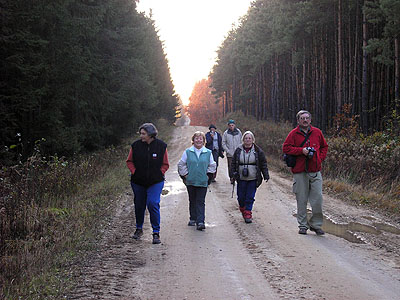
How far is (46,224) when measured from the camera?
7.45 m

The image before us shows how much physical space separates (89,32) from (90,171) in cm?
719

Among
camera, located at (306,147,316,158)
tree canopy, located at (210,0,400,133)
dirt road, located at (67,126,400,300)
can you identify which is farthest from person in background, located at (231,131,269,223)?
tree canopy, located at (210,0,400,133)

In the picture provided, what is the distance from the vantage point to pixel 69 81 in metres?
16.7

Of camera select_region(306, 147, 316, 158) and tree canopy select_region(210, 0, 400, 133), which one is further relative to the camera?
tree canopy select_region(210, 0, 400, 133)

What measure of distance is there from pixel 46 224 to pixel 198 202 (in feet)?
10.00

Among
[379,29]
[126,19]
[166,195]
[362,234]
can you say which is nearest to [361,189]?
[362,234]

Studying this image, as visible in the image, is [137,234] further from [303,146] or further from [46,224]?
[303,146]

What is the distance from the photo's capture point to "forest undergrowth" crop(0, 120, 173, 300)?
509cm

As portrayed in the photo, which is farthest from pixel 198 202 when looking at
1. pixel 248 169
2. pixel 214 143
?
pixel 214 143

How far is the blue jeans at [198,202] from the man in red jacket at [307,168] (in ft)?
6.37

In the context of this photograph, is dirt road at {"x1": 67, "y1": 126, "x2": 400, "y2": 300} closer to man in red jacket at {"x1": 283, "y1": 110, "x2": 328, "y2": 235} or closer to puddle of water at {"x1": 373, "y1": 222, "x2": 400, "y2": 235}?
puddle of water at {"x1": 373, "y1": 222, "x2": 400, "y2": 235}

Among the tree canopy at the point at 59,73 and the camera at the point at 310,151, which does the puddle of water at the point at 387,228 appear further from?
the tree canopy at the point at 59,73

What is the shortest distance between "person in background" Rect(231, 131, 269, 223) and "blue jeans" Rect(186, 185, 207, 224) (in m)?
1.11

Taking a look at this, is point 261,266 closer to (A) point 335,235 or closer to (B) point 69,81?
Result: (A) point 335,235
